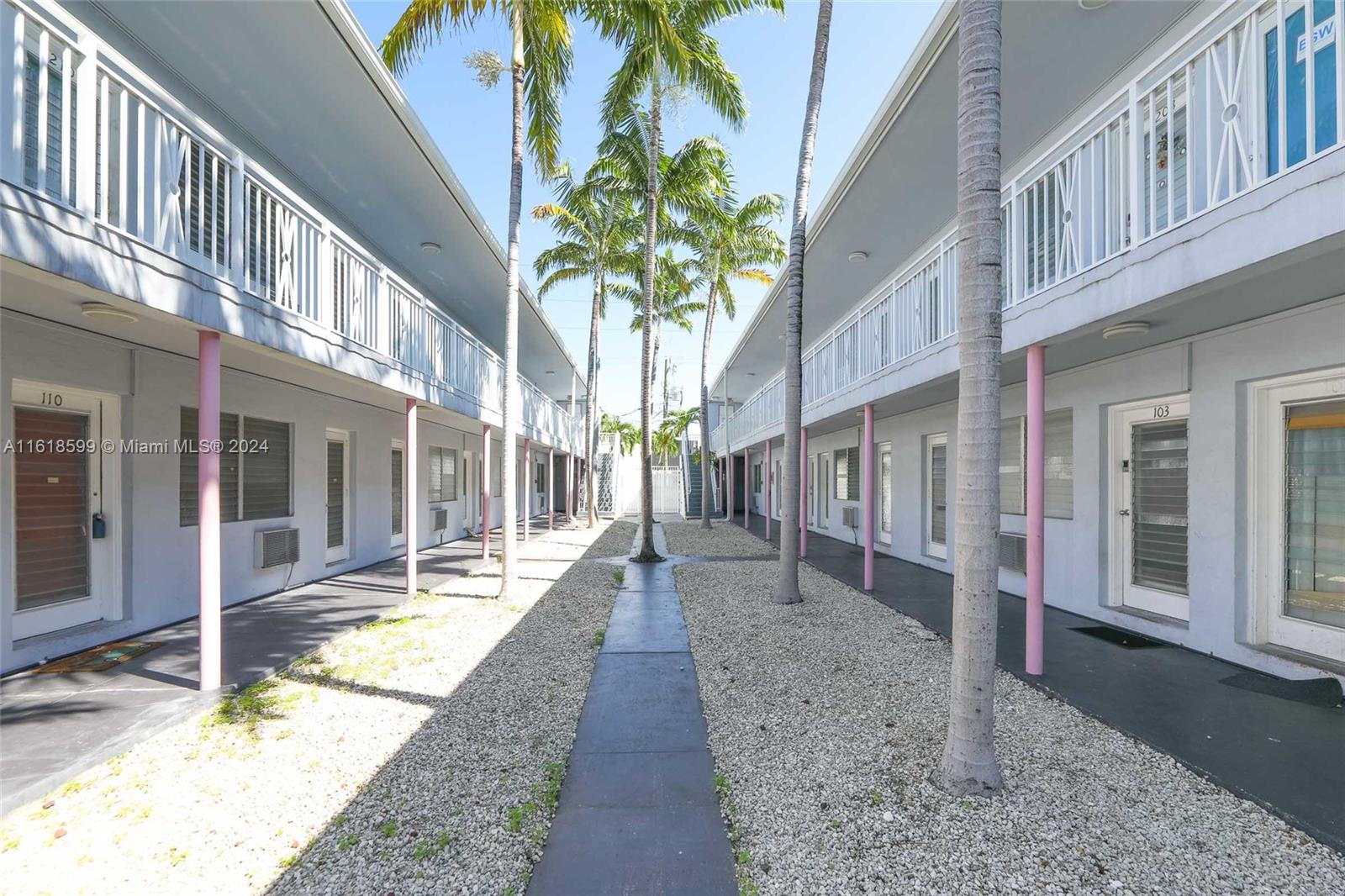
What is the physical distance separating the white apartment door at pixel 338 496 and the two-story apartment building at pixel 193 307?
35 millimetres

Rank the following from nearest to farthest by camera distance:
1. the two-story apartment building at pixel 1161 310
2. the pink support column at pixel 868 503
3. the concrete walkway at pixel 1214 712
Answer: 1. the concrete walkway at pixel 1214 712
2. the two-story apartment building at pixel 1161 310
3. the pink support column at pixel 868 503

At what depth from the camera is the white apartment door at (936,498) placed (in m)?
9.82

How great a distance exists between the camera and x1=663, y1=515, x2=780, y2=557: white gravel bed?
42.7 ft

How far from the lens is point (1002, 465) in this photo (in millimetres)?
8227

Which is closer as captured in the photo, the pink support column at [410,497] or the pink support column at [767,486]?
the pink support column at [410,497]

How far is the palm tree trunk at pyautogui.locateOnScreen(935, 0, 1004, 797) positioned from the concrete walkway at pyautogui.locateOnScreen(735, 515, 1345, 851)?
1.29m

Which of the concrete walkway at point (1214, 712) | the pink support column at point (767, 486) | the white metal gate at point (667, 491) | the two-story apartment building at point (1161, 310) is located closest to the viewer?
the concrete walkway at point (1214, 712)

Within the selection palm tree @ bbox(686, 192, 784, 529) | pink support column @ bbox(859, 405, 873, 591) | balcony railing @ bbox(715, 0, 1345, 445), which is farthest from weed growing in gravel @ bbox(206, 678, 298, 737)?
palm tree @ bbox(686, 192, 784, 529)

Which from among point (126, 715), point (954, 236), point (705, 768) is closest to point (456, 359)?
point (126, 715)

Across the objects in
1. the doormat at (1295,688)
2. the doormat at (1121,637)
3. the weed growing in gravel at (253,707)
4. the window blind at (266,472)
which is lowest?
the weed growing in gravel at (253,707)

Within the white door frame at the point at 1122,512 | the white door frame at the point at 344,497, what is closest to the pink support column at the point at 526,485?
the white door frame at the point at 344,497

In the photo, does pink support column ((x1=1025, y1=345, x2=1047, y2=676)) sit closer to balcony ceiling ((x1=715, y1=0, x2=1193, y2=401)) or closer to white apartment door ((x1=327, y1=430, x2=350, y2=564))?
balcony ceiling ((x1=715, y1=0, x2=1193, y2=401))

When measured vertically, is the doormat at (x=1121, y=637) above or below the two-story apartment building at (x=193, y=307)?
below

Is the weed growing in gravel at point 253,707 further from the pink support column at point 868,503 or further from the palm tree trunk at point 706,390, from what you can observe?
the palm tree trunk at point 706,390
